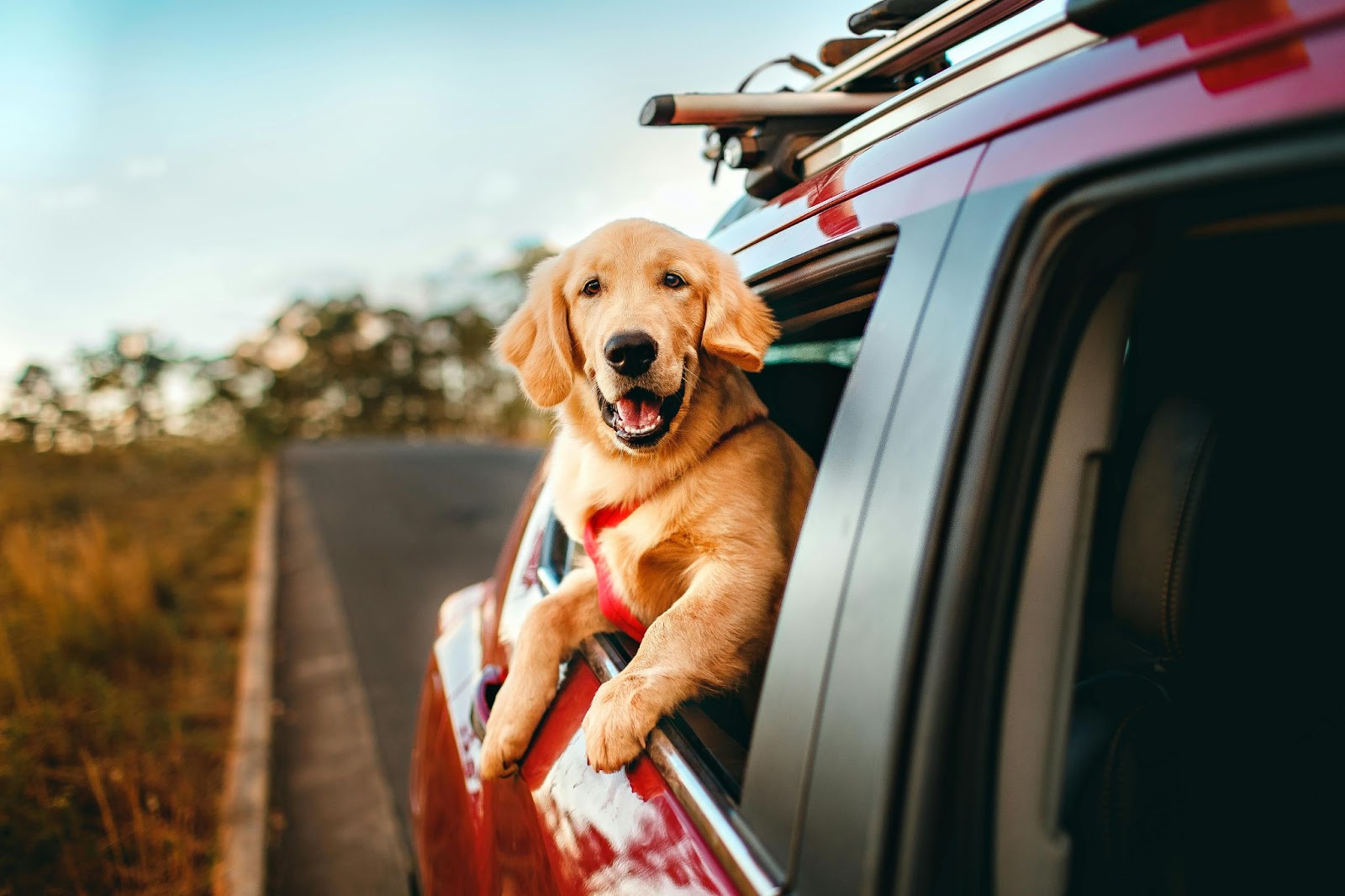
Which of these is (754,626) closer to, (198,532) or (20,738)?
(20,738)

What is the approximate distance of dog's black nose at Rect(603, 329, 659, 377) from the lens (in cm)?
186

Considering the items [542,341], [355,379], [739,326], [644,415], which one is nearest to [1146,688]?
[739,326]

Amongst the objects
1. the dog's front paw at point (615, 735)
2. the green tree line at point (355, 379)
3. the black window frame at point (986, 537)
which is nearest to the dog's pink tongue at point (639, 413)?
the dog's front paw at point (615, 735)

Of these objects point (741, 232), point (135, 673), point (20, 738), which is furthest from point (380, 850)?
point (741, 232)

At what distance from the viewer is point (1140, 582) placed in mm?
1350

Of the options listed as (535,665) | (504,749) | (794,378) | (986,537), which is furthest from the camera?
(794,378)

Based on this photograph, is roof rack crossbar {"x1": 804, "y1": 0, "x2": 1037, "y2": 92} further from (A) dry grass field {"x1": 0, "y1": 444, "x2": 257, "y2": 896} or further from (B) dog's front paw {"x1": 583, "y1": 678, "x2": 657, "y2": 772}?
(A) dry grass field {"x1": 0, "y1": 444, "x2": 257, "y2": 896}

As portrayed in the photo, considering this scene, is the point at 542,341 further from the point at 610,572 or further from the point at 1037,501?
the point at 1037,501

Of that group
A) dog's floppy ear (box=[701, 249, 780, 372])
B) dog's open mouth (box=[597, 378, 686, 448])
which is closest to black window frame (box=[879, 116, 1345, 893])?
dog's floppy ear (box=[701, 249, 780, 372])

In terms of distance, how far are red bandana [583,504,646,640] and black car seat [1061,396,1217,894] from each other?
3.16ft

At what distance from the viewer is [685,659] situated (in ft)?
4.80

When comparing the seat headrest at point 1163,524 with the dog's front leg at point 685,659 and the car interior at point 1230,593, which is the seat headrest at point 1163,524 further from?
the dog's front leg at point 685,659

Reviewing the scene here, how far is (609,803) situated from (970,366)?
897 mm

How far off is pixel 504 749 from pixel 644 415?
2.71 ft
